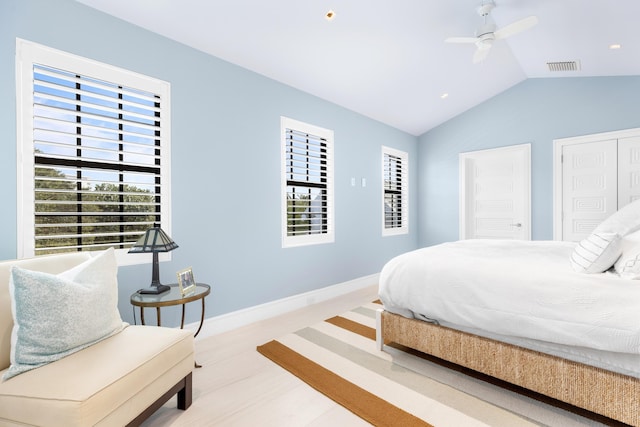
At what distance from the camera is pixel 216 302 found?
114 inches

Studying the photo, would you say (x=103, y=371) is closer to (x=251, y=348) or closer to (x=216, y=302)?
(x=251, y=348)

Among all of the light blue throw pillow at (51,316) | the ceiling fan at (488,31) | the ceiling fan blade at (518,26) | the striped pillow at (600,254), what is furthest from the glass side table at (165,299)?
the ceiling fan blade at (518,26)

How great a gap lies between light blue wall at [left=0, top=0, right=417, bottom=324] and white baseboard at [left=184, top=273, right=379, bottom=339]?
73mm

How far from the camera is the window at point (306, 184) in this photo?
11.8 feet

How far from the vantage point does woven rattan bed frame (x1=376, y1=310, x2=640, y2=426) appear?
1458 mm

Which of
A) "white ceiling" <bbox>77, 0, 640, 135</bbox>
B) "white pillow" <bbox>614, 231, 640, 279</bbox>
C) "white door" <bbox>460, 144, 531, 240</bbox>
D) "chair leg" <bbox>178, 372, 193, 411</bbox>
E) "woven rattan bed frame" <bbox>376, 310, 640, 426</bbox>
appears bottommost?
"chair leg" <bbox>178, 372, 193, 411</bbox>

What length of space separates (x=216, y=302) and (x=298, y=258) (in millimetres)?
1125

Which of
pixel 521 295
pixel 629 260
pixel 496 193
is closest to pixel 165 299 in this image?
pixel 521 295

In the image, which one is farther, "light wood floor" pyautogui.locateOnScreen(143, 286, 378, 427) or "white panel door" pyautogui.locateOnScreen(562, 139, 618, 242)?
"white panel door" pyautogui.locateOnScreen(562, 139, 618, 242)

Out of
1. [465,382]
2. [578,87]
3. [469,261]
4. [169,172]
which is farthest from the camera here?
[578,87]

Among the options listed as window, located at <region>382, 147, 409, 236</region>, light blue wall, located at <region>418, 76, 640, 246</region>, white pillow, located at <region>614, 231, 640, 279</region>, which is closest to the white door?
light blue wall, located at <region>418, 76, 640, 246</region>

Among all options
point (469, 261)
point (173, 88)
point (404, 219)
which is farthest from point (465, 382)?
point (404, 219)

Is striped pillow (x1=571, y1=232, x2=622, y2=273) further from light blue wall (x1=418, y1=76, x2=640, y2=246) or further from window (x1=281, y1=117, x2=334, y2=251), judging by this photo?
light blue wall (x1=418, y1=76, x2=640, y2=246)

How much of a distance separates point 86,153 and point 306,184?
7.35 feet
